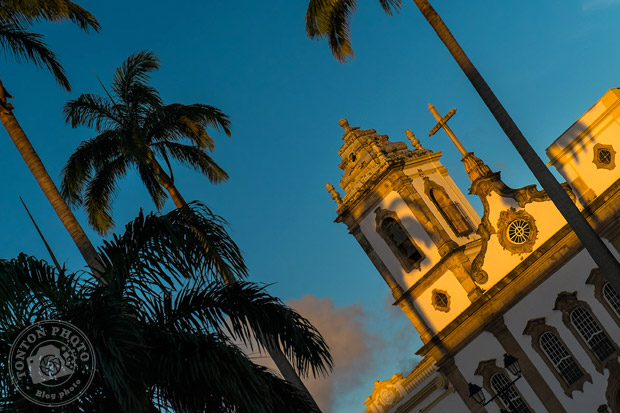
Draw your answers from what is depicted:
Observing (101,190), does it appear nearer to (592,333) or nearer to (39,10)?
(39,10)

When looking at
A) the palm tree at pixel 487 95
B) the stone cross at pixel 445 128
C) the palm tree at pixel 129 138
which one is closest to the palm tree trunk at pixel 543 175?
the palm tree at pixel 487 95

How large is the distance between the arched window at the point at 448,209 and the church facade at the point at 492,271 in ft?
0.19

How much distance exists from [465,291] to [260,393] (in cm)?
2462

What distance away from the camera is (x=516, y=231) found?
108 feet

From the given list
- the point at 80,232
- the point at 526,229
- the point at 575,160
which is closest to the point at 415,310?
the point at 526,229

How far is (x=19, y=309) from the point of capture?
10125 millimetres

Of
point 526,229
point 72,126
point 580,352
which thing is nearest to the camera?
point 72,126

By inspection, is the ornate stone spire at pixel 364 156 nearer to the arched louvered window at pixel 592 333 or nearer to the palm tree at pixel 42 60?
the arched louvered window at pixel 592 333

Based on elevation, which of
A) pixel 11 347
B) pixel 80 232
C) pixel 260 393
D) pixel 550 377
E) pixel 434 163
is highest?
pixel 434 163

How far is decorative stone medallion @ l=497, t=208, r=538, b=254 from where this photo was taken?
3253 centimetres

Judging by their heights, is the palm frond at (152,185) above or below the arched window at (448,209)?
Answer: above

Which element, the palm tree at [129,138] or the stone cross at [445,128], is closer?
the palm tree at [129,138]

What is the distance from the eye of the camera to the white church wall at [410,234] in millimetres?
35344

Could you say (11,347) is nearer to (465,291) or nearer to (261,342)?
(261,342)
